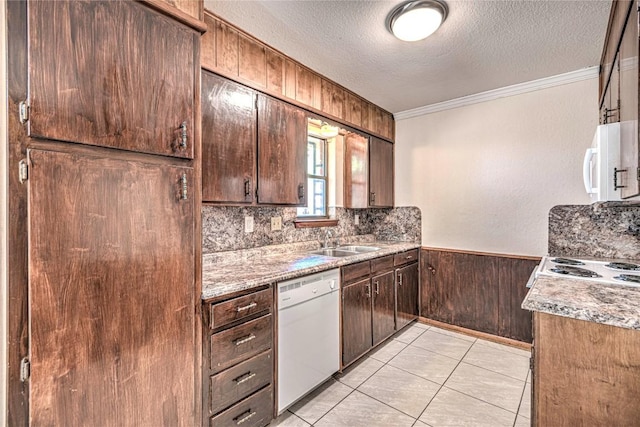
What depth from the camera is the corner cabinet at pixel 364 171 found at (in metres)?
3.12

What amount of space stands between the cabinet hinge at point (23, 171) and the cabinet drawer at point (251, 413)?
127 centimetres

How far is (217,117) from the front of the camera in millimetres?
1786

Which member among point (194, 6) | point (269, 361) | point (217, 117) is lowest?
point (269, 361)

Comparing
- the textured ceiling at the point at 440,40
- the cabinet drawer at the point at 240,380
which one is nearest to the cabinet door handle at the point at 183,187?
the cabinet drawer at the point at 240,380

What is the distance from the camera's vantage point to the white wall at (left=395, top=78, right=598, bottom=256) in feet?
8.47

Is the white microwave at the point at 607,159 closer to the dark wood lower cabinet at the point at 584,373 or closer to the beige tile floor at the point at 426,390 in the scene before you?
the dark wood lower cabinet at the point at 584,373

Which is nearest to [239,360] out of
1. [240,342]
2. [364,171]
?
[240,342]

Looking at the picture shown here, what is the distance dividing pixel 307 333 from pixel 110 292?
120cm

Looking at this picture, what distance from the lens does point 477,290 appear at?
9.93 feet

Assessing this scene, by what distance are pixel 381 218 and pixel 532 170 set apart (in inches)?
63.8

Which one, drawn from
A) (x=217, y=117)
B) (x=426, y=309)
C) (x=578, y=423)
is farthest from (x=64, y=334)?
(x=426, y=309)

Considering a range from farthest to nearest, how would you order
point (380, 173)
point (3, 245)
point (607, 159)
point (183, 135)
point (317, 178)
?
point (380, 173)
point (317, 178)
point (607, 159)
point (183, 135)
point (3, 245)

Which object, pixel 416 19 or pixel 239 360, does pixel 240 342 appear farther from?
pixel 416 19

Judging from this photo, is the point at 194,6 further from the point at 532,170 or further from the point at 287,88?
the point at 532,170
